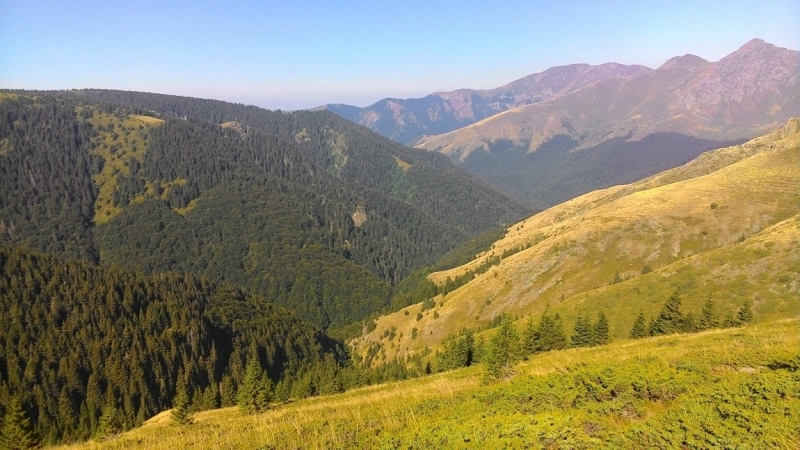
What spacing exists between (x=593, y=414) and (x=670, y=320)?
6070 cm

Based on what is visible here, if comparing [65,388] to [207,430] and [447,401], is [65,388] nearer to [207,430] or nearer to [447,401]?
[207,430]

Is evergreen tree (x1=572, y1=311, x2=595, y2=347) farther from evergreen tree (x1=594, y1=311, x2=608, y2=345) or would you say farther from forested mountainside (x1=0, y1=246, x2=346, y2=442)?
forested mountainside (x1=0, y1=246, x2=346, y2=442)

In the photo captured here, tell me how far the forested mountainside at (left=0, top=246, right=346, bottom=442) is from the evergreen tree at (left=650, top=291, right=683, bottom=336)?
9035cm

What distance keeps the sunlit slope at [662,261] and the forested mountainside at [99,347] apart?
225ft

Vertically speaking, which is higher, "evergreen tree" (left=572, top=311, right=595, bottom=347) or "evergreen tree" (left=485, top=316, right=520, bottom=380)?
"evergreen tree" (left=485, top=316, right=520, bottom=380)

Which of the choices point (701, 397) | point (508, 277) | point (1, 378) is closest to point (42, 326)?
point (1, 378)

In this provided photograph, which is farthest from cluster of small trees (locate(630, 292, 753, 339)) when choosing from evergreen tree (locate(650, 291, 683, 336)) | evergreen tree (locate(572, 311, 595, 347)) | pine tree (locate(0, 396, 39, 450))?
pine tree (locate(0, 396, 39, 450))

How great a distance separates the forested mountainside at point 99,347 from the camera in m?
134

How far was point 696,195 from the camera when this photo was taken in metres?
148

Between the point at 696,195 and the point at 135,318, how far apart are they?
232m

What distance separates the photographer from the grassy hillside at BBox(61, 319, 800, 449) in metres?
11.8

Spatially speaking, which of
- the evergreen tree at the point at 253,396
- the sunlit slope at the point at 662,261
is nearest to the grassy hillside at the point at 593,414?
the evergreen tree at the point at 253,396

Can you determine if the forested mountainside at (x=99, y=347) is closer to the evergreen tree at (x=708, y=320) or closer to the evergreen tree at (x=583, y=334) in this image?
the evergreen tree at (x=583, y=334)

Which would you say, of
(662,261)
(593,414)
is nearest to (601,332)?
(593,414)
